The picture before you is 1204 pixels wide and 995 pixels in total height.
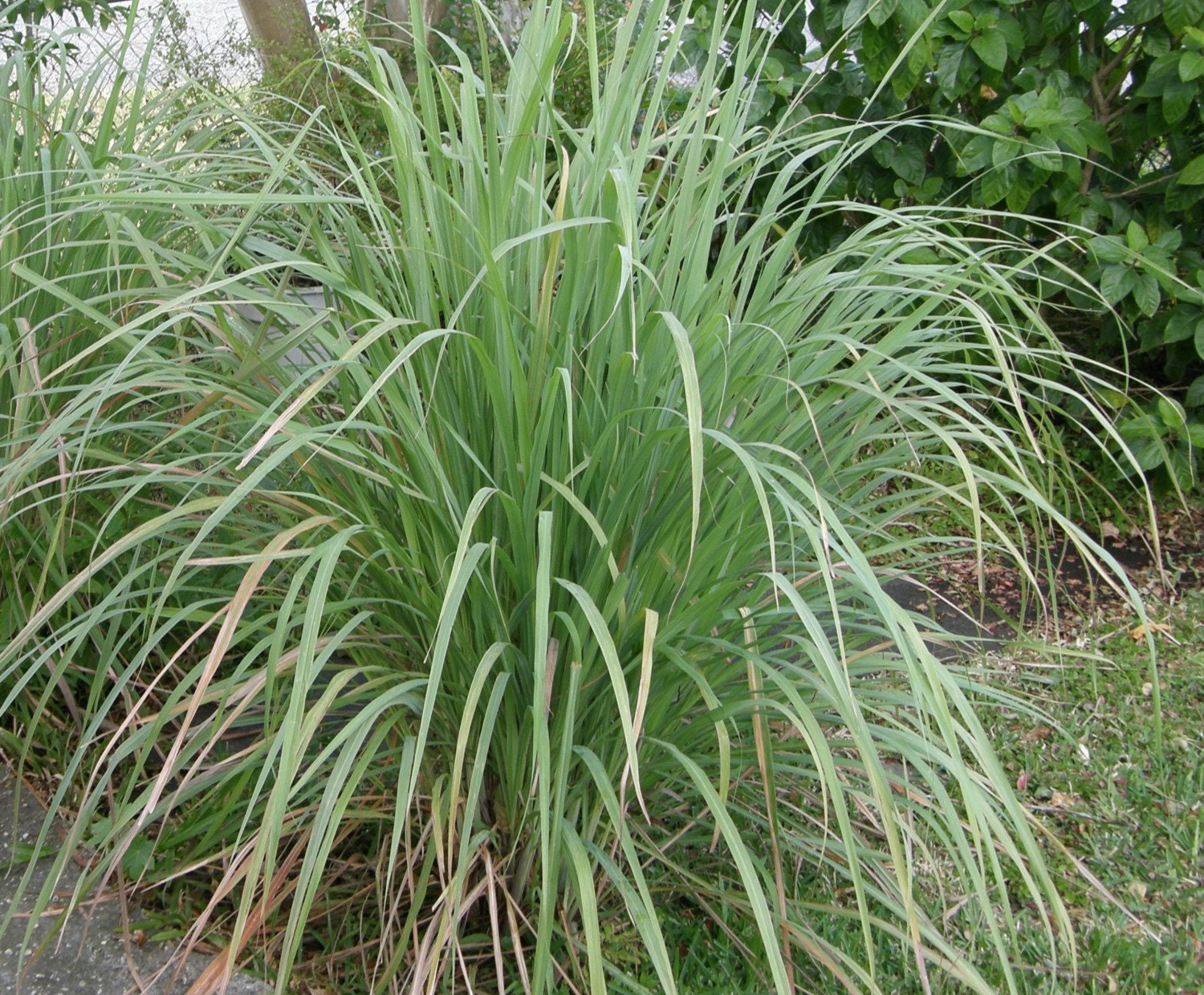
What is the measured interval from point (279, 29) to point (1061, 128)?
11.5 feet

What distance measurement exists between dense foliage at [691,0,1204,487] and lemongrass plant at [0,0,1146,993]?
1353 mm

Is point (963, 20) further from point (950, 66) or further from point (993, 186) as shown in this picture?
point (993, 186)

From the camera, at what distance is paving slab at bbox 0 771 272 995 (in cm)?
169

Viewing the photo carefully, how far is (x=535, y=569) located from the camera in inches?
62.2

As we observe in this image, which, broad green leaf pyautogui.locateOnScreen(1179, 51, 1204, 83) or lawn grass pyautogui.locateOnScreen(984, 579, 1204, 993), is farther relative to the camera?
broad green leaf pyautogui.locateOnScreen(1179, 51, 1204, 83)

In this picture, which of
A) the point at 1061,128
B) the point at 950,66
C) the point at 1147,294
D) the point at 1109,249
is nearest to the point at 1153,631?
the point at 1147,294

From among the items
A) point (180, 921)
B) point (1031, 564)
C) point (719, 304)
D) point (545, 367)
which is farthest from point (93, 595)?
point (1031, 564)

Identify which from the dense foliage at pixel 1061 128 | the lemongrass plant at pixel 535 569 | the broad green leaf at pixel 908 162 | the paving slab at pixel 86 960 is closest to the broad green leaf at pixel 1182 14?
the dense foliage at pixel 1061 128

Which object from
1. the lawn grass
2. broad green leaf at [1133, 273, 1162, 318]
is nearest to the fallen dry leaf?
the lawn grass

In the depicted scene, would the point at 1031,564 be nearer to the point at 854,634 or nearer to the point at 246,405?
the point at 854,634

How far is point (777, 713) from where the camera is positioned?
1692 mm

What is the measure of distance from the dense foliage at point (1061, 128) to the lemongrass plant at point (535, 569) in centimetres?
135

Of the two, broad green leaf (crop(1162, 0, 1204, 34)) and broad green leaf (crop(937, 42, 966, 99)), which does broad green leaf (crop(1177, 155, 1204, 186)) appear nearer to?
broad green leaf (crop(1162, 0, 1204, 34))

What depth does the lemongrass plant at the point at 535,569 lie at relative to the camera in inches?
56.0
